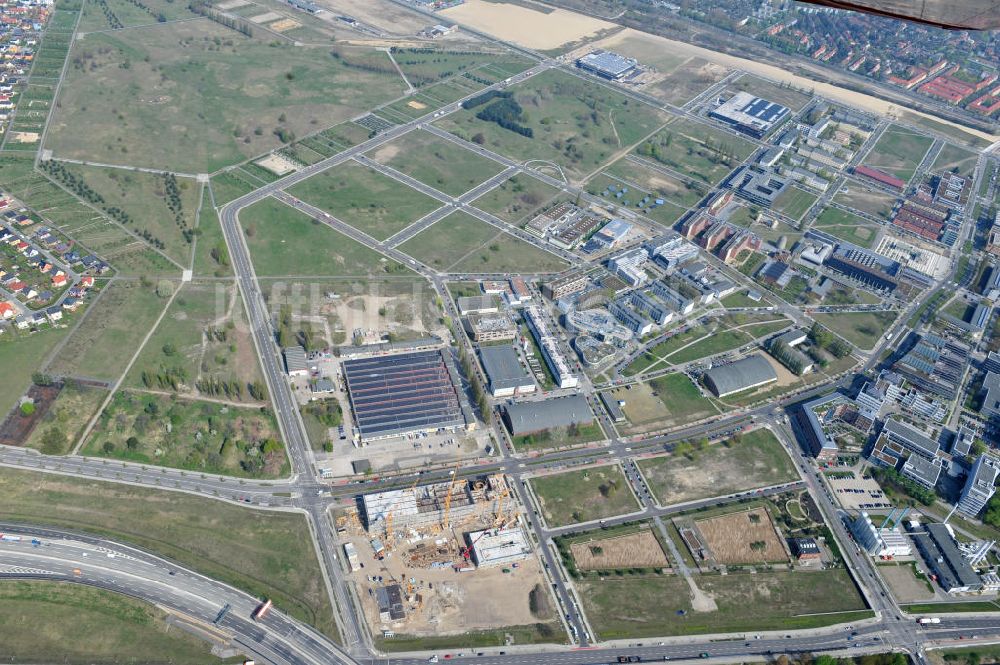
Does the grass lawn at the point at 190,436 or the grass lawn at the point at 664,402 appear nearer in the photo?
the grass lawn at the point at 190,436

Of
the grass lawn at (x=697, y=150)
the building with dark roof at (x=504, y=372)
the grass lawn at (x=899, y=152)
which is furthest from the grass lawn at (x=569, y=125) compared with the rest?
the building with dark roof at (x=504, y=372)

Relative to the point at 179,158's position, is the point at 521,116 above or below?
above

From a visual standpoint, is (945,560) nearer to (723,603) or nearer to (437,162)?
(723,603)

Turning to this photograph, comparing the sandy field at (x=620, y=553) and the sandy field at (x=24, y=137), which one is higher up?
the sandy field at (x=24, y=137)

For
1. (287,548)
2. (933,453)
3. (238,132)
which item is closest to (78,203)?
(238,132)

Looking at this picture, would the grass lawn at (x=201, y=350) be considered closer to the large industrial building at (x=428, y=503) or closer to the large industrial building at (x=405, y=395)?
the large industrial building at (x=405, y=395)

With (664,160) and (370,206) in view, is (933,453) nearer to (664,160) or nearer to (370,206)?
(664,160)

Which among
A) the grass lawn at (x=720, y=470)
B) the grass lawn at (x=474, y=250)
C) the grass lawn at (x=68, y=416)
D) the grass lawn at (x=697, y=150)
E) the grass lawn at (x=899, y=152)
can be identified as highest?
the grass lawn at (x=899, y=152)
